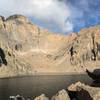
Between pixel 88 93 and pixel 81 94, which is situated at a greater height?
pixel 88 93

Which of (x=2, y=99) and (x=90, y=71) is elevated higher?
(x=90, y=71)

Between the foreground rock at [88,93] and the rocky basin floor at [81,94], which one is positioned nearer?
the foreground rock at [88,93]

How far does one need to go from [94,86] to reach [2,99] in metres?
44.7

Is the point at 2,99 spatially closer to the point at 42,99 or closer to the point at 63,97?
the point at 42,99

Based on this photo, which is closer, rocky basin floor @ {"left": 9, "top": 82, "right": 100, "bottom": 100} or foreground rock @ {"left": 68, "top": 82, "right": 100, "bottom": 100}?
foreground rock @ {"left": 68, "top": 82, "right": 100, "bottom": 100}

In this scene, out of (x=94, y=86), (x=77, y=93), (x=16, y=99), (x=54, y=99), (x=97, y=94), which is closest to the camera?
(x=97, y=94)

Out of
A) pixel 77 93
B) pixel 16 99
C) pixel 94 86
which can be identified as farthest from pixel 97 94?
pixel 16 99

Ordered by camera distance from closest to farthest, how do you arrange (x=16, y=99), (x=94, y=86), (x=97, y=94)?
1. (x=97, y=94)
2. (x=94, y=86)
3. (x=16, y=99)

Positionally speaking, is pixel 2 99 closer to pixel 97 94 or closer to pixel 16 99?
pixel 16 99

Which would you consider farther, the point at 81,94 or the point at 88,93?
the point at 81,94

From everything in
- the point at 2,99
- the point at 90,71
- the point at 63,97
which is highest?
the point at 90,71

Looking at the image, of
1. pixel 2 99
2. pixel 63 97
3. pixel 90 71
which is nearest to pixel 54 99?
pixel 63 97

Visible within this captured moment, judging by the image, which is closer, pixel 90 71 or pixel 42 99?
pixel 90 71

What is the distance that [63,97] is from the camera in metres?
63.4
